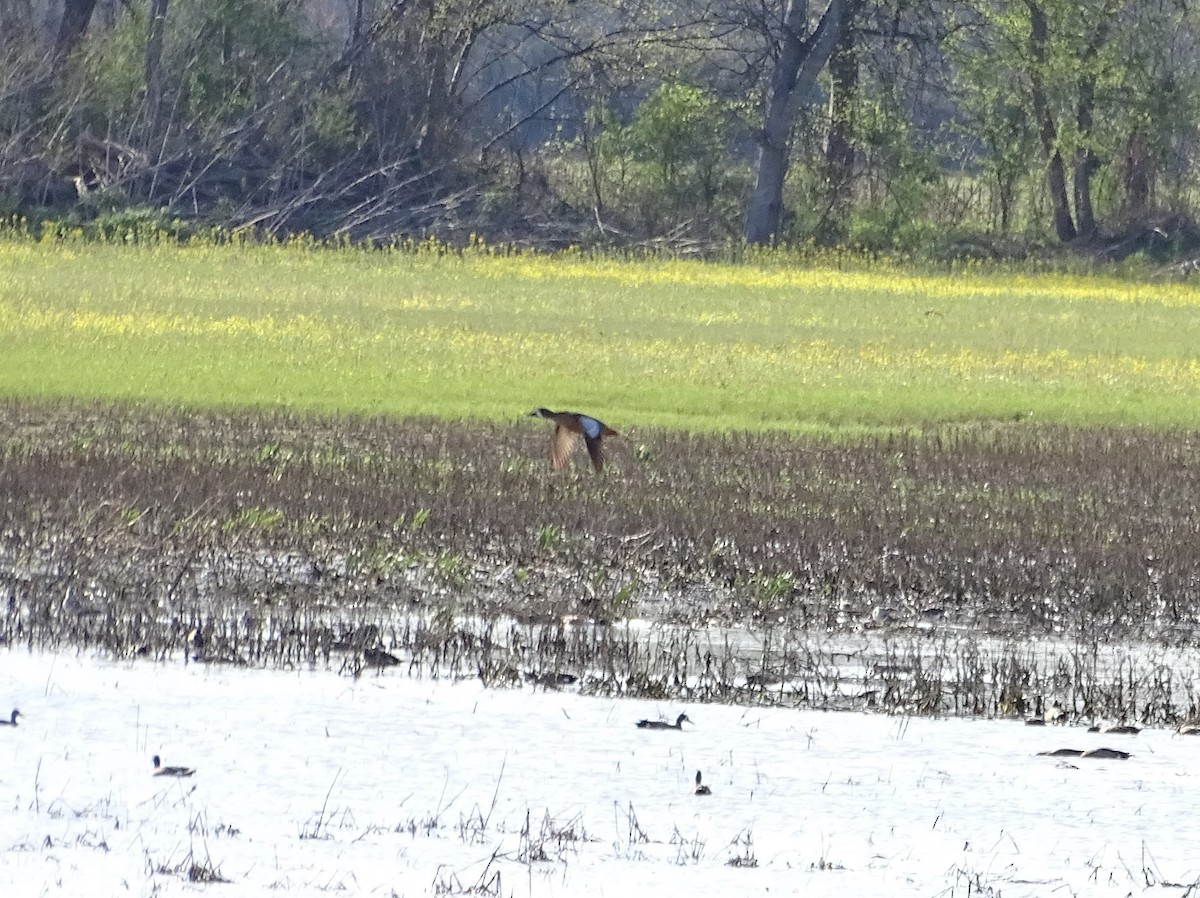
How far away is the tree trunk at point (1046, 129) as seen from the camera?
1558 inches

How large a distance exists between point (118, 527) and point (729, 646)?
3.43m

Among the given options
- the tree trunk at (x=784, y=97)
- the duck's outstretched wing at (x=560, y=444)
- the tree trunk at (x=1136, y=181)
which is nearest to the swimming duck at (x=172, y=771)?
the duck's outstretched wing at (x=560, y=444)

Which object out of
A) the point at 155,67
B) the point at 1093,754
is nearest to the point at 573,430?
the point at 1093,754

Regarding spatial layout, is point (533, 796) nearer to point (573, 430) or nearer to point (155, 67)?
point (573, 430)

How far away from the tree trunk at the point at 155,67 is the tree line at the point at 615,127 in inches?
2.1

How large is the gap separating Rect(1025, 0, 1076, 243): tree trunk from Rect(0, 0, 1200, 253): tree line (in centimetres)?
6

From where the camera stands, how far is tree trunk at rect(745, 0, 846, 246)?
38.5 metres

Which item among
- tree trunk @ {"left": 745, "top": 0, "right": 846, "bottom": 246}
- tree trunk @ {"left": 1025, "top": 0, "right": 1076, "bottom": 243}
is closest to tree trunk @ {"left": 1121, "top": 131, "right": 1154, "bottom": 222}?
tree trunk @ {"left": 1025, "top": 0, "right": 1076, "bottom": 243}

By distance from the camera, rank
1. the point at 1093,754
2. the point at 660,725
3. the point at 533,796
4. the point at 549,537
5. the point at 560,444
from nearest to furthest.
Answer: the point at 533,796 → the point at 1093,754 → the point at 660,725 → the point at 560,444 → the point at 549,537

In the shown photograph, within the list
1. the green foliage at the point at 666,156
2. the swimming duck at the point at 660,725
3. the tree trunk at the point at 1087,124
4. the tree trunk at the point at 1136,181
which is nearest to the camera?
the swimming duck at the point at 660,725

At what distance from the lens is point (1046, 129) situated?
4072 centimetres

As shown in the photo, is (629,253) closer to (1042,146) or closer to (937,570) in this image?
(1042,146)

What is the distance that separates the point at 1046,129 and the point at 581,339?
20.2 meters

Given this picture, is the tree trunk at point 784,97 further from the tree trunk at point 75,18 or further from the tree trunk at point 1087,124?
the tree trunk at point 75,18
